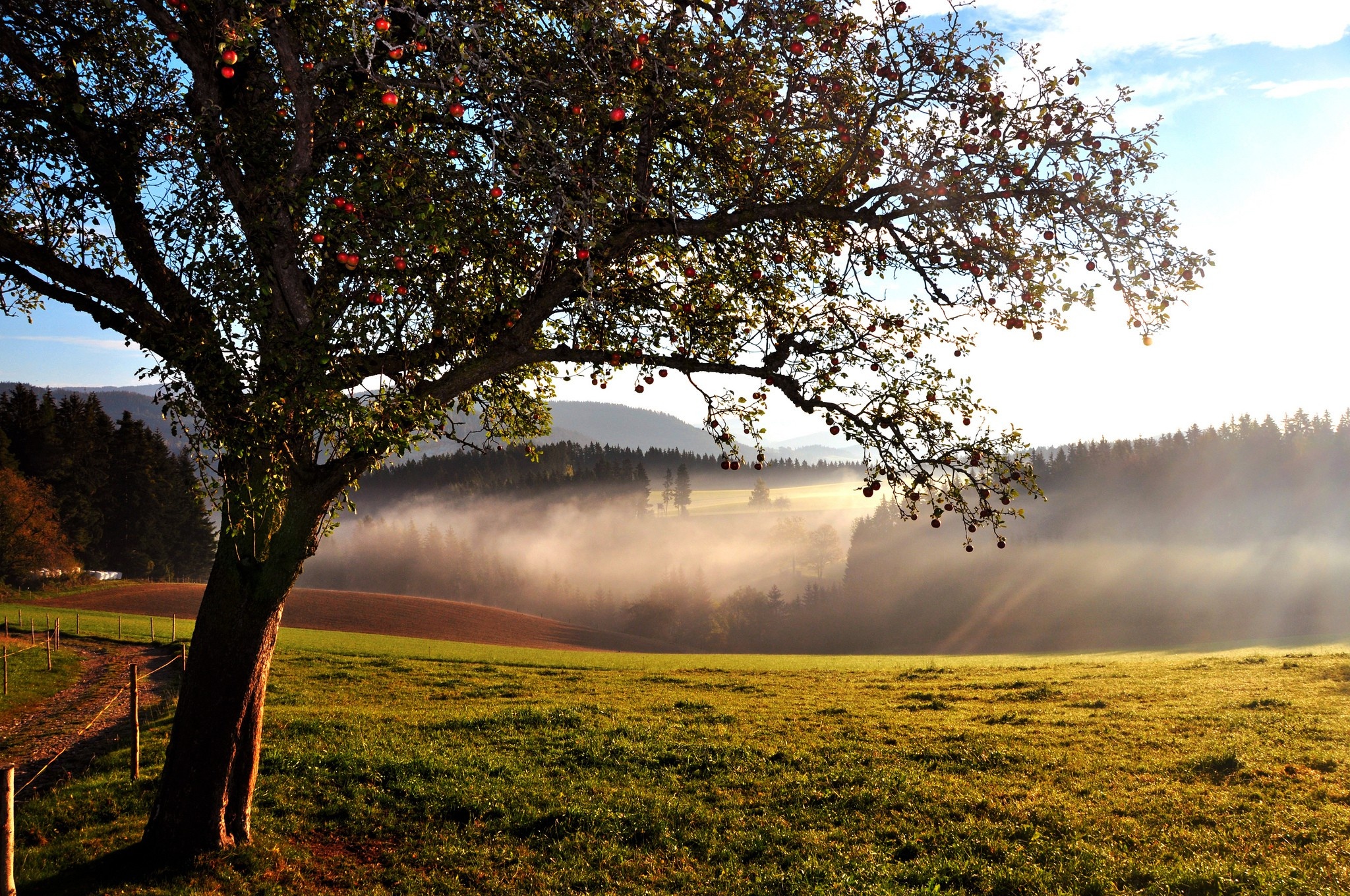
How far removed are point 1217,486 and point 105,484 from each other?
481 ft

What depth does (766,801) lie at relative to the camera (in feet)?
45.3

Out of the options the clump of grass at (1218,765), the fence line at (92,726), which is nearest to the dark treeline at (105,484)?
the fence line at (92,726)

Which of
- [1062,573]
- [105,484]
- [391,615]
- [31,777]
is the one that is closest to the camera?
[31,777]

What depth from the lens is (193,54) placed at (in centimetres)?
916

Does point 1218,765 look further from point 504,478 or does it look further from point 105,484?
point 504,478

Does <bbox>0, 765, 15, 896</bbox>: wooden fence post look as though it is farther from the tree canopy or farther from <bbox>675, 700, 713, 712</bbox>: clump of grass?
<bbox>675, 700, 713, 712</bbox>: clump of grass

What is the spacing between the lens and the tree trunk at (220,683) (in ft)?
33.0

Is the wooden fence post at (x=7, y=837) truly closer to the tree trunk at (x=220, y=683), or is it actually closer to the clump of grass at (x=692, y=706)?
the tree trunk at (x=220, y=683)

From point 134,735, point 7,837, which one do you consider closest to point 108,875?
point 7,837

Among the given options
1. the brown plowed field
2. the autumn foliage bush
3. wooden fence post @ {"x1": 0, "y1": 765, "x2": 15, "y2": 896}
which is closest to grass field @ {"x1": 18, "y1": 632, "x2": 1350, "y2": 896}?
wooden fence post @ {"x1": 0, "y1": 765, "x2": 15, "y2": 896}

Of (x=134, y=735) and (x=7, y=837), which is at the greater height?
(x=7, y=837)

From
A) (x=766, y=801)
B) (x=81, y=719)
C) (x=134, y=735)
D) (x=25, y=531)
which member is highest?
(x=25, y=531)

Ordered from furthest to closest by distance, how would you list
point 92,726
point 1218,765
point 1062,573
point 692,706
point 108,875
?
point 1062,573, point 692,706, point 92,726, point 1218,765, point 108,875

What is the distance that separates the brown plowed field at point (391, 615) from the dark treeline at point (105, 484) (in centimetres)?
953
